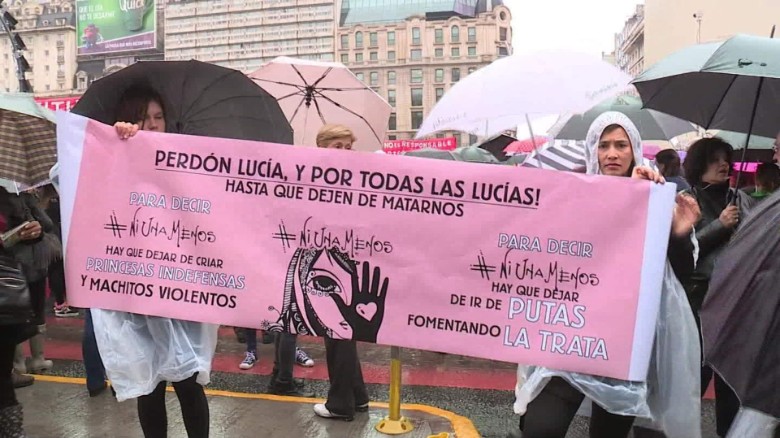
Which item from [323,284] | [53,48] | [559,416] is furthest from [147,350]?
[53,48]

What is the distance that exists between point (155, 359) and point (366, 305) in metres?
0.95

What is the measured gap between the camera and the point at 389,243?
2859mm

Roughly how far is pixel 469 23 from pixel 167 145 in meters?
104

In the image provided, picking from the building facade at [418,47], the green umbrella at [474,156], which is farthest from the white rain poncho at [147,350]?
the building facade at [418,47]

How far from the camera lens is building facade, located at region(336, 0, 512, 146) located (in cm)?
9875

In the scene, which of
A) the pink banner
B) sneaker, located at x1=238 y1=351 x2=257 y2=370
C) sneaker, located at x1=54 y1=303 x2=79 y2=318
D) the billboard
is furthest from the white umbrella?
the billboard

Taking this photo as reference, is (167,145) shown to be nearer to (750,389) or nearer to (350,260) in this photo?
(350,260)

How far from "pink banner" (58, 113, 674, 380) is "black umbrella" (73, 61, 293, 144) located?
0.22 metres

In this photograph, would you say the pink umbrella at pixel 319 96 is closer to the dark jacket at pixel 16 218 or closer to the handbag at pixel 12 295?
the dark jacket at pixel 16 218

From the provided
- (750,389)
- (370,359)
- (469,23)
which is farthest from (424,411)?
(469,23)

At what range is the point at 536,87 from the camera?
13.9 ft

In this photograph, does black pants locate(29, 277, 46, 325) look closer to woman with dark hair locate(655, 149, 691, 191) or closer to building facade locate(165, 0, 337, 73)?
woman with dark hair locate(655, 149, 691, 191)

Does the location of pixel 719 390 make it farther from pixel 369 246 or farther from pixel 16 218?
pixel 16 218

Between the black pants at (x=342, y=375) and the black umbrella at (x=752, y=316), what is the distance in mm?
2335
